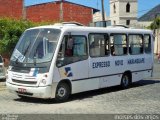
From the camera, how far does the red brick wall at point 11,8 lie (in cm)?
4884

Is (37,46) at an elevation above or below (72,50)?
above

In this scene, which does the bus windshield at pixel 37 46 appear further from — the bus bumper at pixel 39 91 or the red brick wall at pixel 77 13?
the red brick wall at pixel 77 13

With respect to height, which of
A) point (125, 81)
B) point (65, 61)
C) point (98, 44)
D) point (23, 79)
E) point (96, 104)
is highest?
point (98, 44)

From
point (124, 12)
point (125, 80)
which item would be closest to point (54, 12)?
point (124, 12)

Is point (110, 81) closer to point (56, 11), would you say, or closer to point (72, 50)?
point (72, 50)

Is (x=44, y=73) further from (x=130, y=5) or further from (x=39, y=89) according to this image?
(x=130, y=5)

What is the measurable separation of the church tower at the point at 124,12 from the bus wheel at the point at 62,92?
282 feet

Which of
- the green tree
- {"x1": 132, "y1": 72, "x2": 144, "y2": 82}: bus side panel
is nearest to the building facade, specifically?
the green tree

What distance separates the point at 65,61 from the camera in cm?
1427

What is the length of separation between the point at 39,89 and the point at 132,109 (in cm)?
300

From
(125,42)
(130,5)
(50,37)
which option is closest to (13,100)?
(50,37)

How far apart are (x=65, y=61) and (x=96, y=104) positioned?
71.3 inches

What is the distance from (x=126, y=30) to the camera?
1808cm

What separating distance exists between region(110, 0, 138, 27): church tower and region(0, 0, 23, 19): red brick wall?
5140 cm
